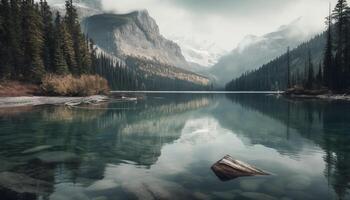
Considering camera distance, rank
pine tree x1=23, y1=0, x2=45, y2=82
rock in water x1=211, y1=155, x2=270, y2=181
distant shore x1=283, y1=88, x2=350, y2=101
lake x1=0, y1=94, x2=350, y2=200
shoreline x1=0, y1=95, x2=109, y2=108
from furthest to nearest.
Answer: pine tree x1=23, y1=0, x2=45, y2=82, distant shore x1=283, y1=88, x2=350, y2=101, shoreline x1=0, y1=95, x2=109, y2=108, rock in water x1=211, y1=155, x2=270, y2=181, lake x1=0, y1=94, x2=350, y2=200

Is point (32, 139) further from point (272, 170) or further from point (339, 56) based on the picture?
point (339, 56)

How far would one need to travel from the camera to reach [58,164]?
61.8ft

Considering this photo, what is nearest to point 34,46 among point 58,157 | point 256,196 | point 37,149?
point 37,149

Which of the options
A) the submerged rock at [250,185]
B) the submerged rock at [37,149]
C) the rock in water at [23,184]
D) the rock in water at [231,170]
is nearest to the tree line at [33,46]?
the submerged rock at [37,149]

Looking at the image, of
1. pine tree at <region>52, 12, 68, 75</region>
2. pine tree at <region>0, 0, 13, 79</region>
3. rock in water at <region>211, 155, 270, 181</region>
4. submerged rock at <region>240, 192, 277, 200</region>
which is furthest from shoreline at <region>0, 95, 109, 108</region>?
submerged rock at <region>240, 192, 277, 200</region>

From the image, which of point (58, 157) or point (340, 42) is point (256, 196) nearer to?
point (58, 157)

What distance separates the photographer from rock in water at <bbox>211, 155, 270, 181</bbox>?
16.3 metres

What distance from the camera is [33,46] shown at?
88.4 metres

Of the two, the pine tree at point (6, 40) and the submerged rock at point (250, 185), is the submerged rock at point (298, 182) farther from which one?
the pine tree at point (6, 40)

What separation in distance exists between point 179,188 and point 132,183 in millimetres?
2423

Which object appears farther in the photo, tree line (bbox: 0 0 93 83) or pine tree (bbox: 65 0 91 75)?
pine tree (bbox: 65 0 91 75)

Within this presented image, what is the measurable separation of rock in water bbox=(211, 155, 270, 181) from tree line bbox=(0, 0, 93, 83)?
78.4 meters

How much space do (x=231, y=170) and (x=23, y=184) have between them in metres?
10.5

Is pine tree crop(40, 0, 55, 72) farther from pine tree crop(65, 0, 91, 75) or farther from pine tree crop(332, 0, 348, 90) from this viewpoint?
pine tree crop(332, 0, 348, 90)
